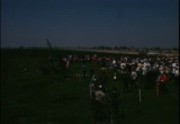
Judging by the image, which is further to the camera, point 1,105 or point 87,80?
point 87,80

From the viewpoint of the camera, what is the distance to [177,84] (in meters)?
28.7

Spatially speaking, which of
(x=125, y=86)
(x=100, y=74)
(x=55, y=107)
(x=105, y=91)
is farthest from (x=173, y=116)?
(x=125, y=86)

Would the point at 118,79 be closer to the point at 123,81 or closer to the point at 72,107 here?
the point at 123,81

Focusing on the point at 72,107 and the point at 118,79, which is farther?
the point at 118,79

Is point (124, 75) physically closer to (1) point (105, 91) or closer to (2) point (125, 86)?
(2) point (125, 86)

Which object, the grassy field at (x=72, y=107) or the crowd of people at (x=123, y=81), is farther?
→ the grassy field at (x=72, y=107)

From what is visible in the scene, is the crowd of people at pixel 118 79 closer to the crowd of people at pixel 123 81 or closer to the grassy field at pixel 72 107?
the crowd of people at pixel 123 81

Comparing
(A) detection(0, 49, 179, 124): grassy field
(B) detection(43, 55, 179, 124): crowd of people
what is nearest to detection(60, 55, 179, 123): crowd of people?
(B) detection(43, 55, 179, 124): crowd of people

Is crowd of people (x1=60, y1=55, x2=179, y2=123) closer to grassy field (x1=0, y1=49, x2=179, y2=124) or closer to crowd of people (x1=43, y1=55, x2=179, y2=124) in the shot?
crowd of people (x1=43, y1=55, x2=179, y2=124)

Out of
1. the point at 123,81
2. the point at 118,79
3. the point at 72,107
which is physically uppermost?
the point at 123,81

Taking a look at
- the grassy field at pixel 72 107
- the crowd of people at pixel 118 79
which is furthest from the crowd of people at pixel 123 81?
the grassy field at pixel 72 107

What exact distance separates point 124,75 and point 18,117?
985 cm

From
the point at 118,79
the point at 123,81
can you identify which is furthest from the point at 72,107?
the point at 118,79

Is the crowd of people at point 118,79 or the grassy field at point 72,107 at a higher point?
the crowd of people at point 118,79
